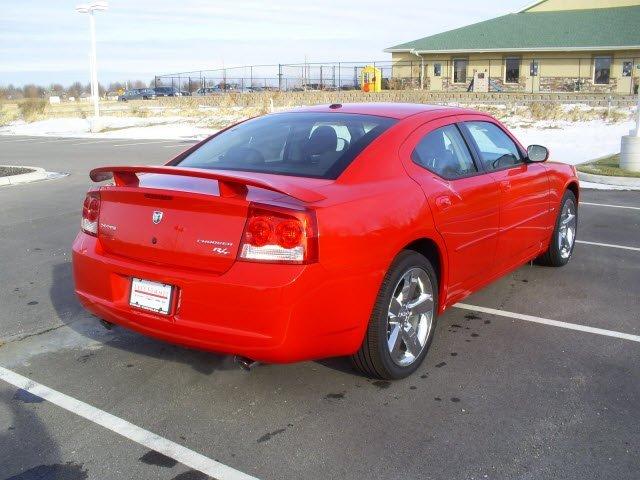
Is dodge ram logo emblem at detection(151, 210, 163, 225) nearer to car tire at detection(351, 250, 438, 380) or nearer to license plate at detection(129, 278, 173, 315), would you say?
license plate at detection(129, 278, 173, 315)

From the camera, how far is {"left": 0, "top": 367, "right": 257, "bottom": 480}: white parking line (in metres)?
3.08

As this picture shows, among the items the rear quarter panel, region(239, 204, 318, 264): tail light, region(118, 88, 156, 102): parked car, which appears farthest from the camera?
region(118, 88, 156, 102): parked car

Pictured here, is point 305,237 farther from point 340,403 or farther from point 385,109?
point 385,109

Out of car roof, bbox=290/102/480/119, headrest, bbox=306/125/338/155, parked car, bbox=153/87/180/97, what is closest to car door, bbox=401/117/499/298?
car roof, bbox=290/102/480/119

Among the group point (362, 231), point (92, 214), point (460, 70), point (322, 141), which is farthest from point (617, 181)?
point (460, 70)

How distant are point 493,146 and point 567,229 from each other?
170 cm

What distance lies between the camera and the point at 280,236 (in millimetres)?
3262

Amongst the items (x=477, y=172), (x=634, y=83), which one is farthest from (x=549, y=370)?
(x=634, y=83)

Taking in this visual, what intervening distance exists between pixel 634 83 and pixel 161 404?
141ft

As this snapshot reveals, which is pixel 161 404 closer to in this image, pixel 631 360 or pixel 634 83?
pixel 631 360

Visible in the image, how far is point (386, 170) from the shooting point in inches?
155

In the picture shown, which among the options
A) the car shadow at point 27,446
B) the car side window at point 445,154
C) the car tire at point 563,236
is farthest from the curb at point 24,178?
the car side window at point 445,154

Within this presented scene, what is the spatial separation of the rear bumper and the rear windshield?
764 mm

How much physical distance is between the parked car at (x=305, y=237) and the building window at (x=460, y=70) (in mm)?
42694
